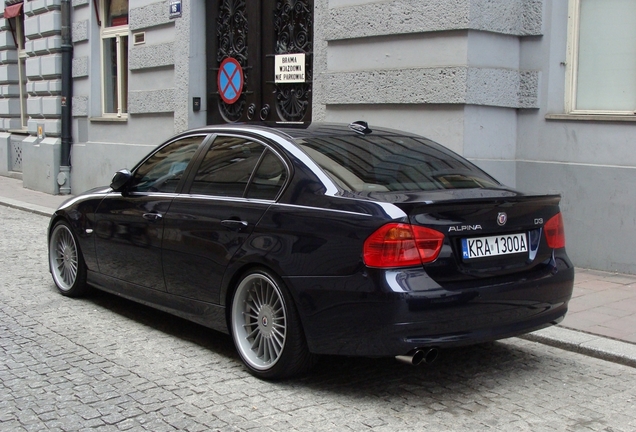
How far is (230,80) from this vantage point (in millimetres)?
12555

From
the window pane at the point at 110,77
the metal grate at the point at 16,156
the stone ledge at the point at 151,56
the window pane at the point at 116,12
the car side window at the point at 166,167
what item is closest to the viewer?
the car side window at the point at 166,167

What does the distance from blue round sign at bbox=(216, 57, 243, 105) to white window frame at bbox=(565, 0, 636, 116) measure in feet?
17.4

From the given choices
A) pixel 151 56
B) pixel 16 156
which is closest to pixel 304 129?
pixel 151 56

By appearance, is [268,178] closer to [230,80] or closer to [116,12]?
[230,80]

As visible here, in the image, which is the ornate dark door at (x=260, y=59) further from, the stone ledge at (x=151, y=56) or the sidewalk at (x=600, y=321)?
the sidewalk at (x=600, y=321)

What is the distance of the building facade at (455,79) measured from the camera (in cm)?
831

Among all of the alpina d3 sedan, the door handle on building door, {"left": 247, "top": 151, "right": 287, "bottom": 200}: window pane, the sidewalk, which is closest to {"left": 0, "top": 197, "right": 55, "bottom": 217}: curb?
the door handle on building door

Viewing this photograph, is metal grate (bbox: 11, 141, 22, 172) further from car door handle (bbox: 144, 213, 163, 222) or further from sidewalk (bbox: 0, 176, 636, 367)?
sidewalk (bbox: 0, 176, 636, 367)

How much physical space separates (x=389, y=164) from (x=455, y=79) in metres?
3.88

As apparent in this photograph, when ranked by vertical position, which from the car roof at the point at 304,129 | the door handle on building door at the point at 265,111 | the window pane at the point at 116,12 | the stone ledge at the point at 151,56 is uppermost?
the window pane at the point at 116,12

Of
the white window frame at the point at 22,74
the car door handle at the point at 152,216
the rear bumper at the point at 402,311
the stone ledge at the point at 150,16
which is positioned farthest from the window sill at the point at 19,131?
the rear bumper at the point at 402,311

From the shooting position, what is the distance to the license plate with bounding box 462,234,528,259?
4.48 metres

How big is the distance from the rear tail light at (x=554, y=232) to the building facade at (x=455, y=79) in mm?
3317

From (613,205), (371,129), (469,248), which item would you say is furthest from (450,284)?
(613,205)
